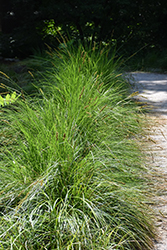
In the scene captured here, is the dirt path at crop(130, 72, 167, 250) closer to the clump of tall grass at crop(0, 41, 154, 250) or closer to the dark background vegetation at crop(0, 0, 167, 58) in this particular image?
the clump of tall grass at crop(0, 41, 154, 250)

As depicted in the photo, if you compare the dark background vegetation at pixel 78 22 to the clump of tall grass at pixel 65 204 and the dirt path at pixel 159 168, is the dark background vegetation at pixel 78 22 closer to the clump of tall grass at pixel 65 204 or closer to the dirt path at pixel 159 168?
the dirt path at pixel 159 168

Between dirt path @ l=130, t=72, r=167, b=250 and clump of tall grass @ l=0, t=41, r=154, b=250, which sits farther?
dirt path @ l=130, t=72, r=167, b=250

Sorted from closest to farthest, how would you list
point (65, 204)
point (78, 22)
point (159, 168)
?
point (65, 204) → point (159, 168) → point (78, 22)

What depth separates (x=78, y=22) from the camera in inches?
407

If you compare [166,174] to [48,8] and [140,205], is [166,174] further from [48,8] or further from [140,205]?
[48,8]

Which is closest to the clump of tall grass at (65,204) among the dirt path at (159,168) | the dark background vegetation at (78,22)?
the dirt path at (159,168)

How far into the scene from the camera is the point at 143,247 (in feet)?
5.66

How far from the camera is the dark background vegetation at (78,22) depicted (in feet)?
29.9

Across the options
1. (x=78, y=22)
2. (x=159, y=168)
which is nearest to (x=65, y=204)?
(x=159, y=168)

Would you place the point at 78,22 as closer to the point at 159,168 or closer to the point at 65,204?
the point at 159,168

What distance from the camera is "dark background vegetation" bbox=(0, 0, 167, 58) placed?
9109 mm

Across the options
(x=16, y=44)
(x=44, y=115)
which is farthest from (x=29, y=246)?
(x=16, y=44)

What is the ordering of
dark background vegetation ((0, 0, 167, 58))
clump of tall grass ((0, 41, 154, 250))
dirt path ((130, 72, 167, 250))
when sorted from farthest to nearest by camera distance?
dark background vegetation ((0, 0, 167, 58))
dirt path ((130, 72, 167, 250))
clump of tall grass ((0, 41, 154, 250))

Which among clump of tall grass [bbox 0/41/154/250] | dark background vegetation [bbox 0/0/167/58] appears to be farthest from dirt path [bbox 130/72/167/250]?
dark background vegetation [bbox 0/0/167/58]
